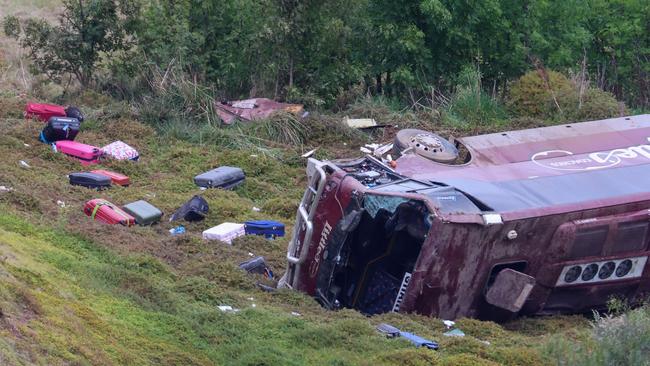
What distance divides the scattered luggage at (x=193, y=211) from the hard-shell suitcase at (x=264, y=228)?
668 mm

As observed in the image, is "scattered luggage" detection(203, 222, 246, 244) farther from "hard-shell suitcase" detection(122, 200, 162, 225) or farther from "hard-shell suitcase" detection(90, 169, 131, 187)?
"hard-shell suitcase" detection(90, 169, 131, 187)

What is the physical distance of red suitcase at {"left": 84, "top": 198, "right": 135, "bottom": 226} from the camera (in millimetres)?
11641

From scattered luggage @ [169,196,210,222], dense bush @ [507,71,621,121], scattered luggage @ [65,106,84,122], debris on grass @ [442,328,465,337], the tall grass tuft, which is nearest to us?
debris on grass @ [442,328,465,337]

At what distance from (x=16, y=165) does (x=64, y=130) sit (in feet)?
4.66

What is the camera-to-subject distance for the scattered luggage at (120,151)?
587 inches

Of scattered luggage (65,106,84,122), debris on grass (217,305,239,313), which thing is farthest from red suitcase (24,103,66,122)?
debris on grass (217,305,239,313)

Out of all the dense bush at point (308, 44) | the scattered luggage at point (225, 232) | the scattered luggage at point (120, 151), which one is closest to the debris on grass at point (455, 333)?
the scattered luggage at point (225, 232)

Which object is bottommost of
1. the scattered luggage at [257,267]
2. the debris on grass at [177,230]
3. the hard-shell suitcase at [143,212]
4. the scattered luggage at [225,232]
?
the debris on grass at [177,230]

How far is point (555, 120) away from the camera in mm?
16578

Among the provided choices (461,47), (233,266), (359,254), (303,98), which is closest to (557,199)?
(359,254)

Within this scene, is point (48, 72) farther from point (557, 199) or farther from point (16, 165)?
point (557, 199)

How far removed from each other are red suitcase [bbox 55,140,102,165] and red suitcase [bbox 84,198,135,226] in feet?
9.03

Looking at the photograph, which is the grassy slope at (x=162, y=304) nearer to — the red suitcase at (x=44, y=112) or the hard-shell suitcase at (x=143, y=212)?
the hard-shell suitcase at (x=143, y=212)

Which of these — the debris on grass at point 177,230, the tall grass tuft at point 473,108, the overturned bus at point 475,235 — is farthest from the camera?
the tall grass tuft at point 473,108
